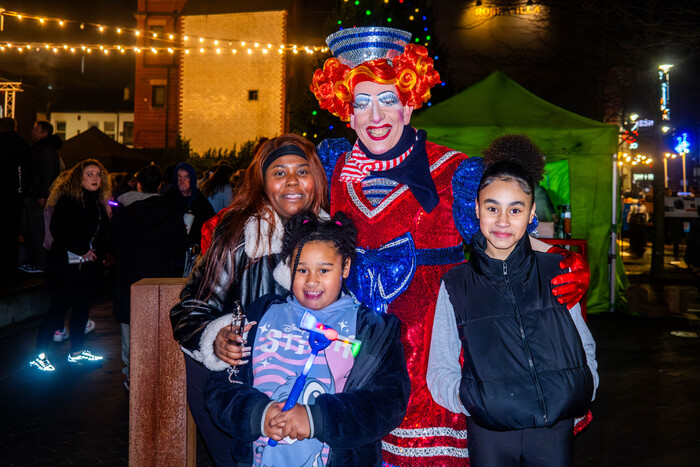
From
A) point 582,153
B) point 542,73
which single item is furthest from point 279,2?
point 582,153

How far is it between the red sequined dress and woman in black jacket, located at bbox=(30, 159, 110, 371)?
4.10 m

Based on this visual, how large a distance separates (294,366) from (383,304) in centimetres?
53

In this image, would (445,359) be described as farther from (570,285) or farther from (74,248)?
(74,248)

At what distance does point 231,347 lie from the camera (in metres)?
2.13

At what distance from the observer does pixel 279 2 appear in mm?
27047

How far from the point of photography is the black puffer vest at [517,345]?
213 cm

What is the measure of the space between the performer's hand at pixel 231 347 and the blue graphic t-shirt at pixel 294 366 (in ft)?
0.20

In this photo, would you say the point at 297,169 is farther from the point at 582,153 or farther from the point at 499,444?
the point at 582,153

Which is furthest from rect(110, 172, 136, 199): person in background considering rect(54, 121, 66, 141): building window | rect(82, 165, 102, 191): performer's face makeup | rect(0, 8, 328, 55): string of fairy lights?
rect(54, 121, 66, 141): building window

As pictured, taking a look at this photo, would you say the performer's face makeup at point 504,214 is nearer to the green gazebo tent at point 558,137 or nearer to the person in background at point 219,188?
the person in background at point 219,188

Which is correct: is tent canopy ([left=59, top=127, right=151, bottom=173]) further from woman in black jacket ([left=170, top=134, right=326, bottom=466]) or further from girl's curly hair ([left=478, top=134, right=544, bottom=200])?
girl's curly hair ([left=478, top=134, right=544, bottom=200])

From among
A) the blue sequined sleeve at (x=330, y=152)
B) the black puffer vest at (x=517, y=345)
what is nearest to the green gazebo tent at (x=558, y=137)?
the blue sequined sleeve at (x=330, y=152)

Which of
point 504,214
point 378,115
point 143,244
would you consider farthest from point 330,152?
point 143,244

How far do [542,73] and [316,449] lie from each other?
1773 centimetres
